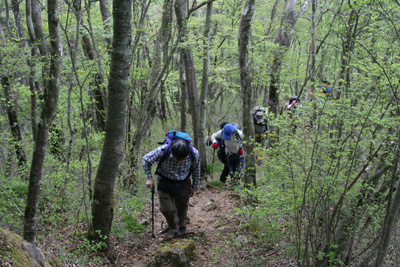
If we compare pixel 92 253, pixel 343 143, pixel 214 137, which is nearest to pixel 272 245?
pixel 343 143

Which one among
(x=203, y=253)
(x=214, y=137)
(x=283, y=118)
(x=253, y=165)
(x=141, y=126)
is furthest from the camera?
(x=214, y=137)

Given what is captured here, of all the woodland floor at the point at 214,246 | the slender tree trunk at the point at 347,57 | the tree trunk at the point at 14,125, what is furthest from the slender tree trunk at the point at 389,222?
the tree trunk at the point at 14,125

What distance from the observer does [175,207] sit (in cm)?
541

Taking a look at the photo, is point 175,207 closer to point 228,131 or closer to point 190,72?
point 228,131

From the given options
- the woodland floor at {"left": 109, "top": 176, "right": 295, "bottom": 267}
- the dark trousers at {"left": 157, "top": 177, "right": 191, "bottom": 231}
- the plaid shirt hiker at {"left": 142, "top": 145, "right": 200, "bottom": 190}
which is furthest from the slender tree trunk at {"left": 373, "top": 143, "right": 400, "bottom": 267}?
the dark trousers at {"left": 157, "top": 177, "right": 191, "bottom": 231}

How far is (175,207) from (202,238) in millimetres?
818

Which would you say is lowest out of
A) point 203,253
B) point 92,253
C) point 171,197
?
point 203,253

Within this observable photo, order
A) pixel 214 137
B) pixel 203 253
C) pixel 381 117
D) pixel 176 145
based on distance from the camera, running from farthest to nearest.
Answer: pixel 214 137 < pixel 203 253 < pixel 176 145 < pixel 381 117

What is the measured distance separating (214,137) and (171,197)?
3.22 m

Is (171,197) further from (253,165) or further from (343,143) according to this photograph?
(343,143)

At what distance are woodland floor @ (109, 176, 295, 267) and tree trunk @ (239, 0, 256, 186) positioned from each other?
109 centimetres

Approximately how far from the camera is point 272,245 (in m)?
4.56

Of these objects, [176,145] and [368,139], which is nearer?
[368,139]

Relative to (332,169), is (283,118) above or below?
above
